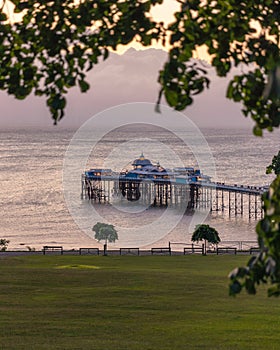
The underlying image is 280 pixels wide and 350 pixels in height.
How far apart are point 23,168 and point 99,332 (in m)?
147

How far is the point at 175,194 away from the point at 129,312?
3590 inches

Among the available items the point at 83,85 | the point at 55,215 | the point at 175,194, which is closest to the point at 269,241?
the point at 83,85

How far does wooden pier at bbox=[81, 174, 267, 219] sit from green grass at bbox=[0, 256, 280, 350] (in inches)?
2825

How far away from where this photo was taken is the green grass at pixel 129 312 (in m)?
15.3

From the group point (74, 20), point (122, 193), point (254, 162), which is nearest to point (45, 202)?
point (122, 193)

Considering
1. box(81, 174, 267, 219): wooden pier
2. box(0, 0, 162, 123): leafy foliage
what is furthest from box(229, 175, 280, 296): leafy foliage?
box(81, 174, 267, 219): wooden pier

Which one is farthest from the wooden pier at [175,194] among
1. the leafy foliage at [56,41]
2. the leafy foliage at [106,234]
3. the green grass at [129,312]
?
the leafy foliage at [56,41]

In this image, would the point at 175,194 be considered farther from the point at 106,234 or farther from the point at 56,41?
the point at 56,41

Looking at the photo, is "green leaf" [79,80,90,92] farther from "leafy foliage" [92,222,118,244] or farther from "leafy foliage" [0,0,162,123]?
"leafy foliage" [92,222,118,244]

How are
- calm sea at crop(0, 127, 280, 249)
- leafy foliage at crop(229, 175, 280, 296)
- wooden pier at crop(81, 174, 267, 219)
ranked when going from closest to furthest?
leafy foliage at crop(229, 175, 280, 296) → calm sea at crop(0, 127, 280, 249) → wooden pier at crop(81, 174, 267, 219)

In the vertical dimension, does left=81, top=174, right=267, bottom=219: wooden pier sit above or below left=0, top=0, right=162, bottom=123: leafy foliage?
below

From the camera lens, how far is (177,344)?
595 inches

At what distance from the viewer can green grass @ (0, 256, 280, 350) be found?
1529cm

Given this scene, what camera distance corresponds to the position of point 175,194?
110m
